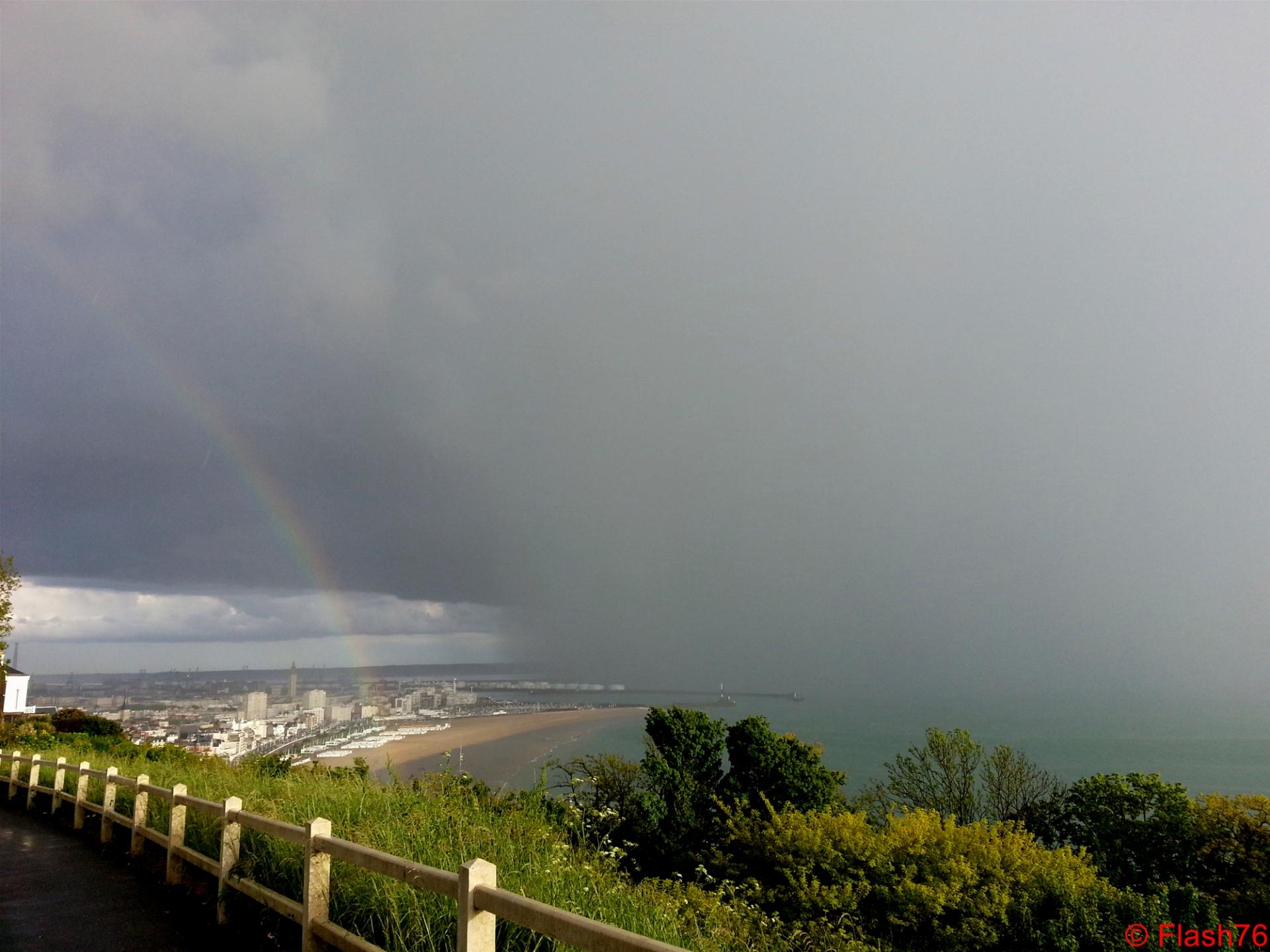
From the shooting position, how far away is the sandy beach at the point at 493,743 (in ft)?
329

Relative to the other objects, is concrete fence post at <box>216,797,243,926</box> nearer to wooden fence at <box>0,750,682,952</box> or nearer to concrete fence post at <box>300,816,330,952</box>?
wooden fence at <box>0,750,682,952</box>

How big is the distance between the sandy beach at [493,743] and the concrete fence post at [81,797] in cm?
6401

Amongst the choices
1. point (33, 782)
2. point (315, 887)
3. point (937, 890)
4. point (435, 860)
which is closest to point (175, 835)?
point (435, 860)

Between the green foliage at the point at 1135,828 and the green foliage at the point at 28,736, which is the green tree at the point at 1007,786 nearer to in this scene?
the green foliage at the point at 1135,828

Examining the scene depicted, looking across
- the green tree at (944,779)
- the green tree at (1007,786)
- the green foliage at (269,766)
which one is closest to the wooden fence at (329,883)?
the green foliage at (269,766)

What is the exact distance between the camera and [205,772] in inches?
540

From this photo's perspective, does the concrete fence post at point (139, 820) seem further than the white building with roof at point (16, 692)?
No

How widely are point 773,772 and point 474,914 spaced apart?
34519 millimetres

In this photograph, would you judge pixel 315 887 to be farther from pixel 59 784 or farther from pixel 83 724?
pixel 83 724

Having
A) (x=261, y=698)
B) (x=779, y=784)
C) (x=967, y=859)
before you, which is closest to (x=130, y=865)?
(x=967, y=859)

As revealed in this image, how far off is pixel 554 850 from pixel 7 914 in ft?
19.1

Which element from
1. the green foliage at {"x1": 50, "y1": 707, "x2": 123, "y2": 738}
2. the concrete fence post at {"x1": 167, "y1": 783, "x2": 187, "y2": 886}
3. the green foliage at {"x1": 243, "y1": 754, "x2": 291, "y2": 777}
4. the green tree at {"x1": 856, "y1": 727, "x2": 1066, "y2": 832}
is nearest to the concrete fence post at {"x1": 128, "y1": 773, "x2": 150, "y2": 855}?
the concrete fence post at {"x1": 167, "y1": 783, "x2": 187, "y2": 886}

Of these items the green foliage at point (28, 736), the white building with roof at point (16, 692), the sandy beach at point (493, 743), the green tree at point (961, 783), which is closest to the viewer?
the green foliage at point (28, 736)

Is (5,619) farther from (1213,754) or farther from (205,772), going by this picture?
(1213,754)
